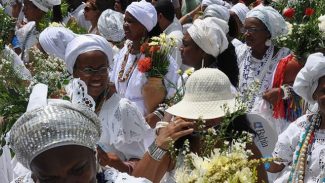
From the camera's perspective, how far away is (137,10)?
801cm

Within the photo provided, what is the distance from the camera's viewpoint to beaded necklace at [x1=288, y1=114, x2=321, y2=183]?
494 cm

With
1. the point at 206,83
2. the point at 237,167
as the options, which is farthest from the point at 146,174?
the point at 237,167

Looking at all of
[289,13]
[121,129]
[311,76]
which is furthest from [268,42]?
[121,129]

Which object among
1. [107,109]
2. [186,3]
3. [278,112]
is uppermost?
[107,109]

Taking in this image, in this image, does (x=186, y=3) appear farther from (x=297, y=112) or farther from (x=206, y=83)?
(x=206, y=83)

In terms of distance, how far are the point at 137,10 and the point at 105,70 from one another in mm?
2811

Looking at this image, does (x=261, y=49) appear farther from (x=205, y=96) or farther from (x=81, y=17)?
(x=81, y=17)

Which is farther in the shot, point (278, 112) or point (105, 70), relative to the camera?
point (278, 112)

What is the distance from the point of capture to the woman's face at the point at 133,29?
7.76m

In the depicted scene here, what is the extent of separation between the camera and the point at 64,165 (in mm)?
2711

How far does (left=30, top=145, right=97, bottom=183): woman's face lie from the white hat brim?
1.55 m

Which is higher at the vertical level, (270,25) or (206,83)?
(206,83)

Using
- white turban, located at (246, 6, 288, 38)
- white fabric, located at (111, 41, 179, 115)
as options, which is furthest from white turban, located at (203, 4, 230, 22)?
white fabric, located at (111, 41, 179, 115)

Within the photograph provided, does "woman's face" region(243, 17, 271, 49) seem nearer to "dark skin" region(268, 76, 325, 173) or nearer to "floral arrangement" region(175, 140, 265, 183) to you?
"dark skin" region(268, 76, 325, 173)
